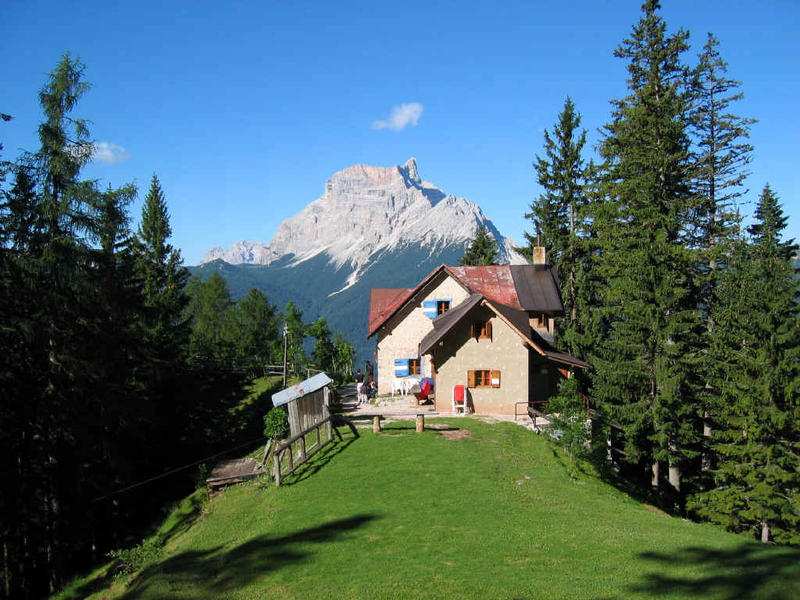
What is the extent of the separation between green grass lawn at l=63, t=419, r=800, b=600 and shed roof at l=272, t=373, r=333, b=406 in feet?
7.97

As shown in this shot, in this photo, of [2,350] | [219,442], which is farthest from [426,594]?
[219,442]

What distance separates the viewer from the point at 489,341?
3123 centimetres

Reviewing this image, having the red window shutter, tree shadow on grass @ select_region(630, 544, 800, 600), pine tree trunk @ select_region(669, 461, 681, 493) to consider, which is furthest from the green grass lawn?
pine tree trunk @ select_region(669, 461, 681, 493)

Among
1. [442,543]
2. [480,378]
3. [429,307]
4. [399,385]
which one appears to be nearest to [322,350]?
[399,385]

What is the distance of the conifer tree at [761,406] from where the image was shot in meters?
26.5

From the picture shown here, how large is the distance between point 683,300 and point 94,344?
27.7 m

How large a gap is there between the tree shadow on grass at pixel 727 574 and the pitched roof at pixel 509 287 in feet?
75.3

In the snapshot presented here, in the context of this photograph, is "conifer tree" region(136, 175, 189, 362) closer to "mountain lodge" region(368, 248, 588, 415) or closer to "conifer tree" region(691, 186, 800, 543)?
"mountain lodge" region(368, 248, 588, 415)

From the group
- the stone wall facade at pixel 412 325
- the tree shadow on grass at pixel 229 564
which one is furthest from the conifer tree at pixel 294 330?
the tree shadow on grass at pixel 229 564

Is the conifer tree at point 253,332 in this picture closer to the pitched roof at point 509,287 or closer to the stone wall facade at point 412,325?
the stone wall facade at point 412,325

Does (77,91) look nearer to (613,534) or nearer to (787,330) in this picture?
(613,534)

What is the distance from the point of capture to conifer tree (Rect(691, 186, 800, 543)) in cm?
2650

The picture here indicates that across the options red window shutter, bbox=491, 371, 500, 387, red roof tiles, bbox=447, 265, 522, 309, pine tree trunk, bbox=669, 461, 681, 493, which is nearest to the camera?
pine tree trunk, bbox=669, 461, 681, 493

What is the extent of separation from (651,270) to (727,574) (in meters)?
17.5
